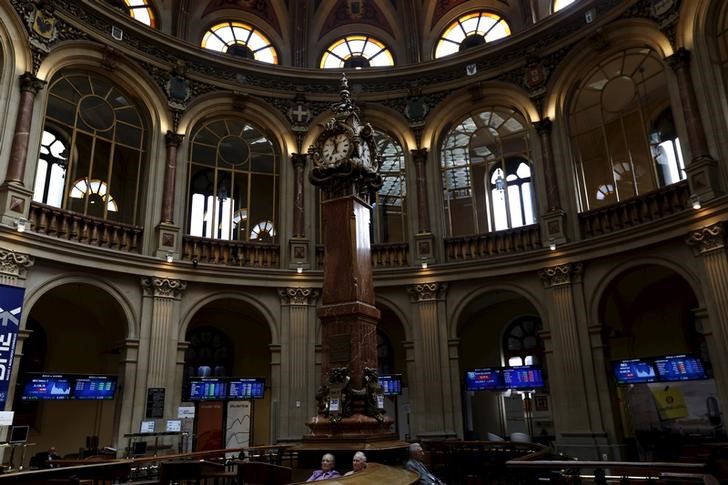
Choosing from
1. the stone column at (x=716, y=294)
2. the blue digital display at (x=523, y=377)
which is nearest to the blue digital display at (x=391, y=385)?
the blue digital display at (x=523, y=377)

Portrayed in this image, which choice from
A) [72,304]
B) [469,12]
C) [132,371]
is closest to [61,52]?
[72,304]

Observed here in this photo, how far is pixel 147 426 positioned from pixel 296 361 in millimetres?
4277

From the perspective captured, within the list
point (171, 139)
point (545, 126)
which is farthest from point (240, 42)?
point (545, 126)

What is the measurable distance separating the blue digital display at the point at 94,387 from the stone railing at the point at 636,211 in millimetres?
13028

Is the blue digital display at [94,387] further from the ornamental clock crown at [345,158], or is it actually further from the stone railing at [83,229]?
the ornamental clock crown at [345,158]

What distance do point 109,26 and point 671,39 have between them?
49.0 ft

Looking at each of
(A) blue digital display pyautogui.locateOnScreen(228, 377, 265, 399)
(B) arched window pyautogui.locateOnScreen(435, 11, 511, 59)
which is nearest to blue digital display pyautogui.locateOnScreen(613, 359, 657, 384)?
(A) blue digital display pyautogui.locateOnScreen(228, 377, 265, 399)

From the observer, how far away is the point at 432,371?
16297 mm

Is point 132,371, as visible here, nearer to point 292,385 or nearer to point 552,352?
point 292,385

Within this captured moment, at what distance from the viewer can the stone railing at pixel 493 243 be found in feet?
54.0

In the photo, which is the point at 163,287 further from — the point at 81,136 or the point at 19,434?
the point at 81,136

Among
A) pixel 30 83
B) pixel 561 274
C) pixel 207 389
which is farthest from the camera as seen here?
pixel 207 389

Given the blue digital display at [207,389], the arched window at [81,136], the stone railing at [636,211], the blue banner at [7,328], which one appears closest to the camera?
the blue banner at [7,328]

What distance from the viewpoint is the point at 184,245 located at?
1647 centimetres
